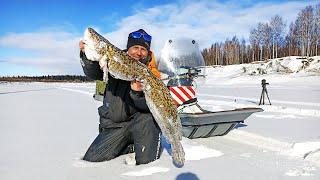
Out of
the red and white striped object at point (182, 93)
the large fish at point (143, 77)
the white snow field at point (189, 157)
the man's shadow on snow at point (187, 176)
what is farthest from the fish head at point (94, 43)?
the red and white striped object at point (182, 93)

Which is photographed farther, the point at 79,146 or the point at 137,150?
the point at 79,146

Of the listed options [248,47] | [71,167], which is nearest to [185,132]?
[71,167]

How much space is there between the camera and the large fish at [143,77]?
11.2 feet

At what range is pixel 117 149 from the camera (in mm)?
4328

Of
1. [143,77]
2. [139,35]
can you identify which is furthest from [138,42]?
[143,77]

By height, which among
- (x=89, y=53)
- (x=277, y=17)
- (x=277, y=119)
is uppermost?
(x=277, y=17)

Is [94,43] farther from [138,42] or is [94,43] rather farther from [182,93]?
[182,93]

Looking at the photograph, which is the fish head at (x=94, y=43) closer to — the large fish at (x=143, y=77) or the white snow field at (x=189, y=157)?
the large fish at (x=143, y=77)

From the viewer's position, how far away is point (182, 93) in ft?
20.0

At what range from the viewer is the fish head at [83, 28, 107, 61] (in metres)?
3.40

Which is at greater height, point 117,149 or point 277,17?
point 277,17

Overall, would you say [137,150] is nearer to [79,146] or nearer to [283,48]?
[79,146]

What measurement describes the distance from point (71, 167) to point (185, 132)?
212 centimetres

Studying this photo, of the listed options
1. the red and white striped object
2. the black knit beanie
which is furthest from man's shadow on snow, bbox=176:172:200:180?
the red and white striped object
